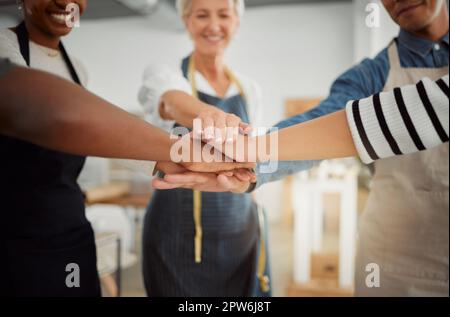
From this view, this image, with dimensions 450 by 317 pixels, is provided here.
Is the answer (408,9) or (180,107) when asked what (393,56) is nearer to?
(408,9)

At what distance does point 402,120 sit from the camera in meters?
0.37

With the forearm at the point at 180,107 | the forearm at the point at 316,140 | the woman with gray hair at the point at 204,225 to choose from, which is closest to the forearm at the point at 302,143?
the forearm at the point at 316,140

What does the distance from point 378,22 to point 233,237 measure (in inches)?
17.3

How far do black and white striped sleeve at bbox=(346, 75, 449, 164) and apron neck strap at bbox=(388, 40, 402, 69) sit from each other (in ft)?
0.51

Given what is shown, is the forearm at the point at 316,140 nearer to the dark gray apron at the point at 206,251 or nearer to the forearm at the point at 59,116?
the forearm at the point at 59,116

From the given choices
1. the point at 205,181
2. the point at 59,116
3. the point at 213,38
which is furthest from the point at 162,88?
the point at 59,116

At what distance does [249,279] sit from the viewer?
721 mm

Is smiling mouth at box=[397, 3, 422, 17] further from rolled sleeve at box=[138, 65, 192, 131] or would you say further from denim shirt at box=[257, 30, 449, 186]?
rolled sleeve at box=[138, 65, 192, 131]

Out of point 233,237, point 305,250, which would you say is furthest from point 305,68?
point 233,237

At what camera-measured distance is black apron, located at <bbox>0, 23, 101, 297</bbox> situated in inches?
16.4

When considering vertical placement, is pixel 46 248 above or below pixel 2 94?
below

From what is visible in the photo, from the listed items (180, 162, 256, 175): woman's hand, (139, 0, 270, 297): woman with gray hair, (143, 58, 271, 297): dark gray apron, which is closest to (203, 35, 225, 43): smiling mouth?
(139, 0, 270, 297): woman with gray hair

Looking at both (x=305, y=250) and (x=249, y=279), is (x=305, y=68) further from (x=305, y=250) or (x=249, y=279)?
(x=249, y=279)

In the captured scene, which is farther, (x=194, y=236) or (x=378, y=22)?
(x=194, y=236)
